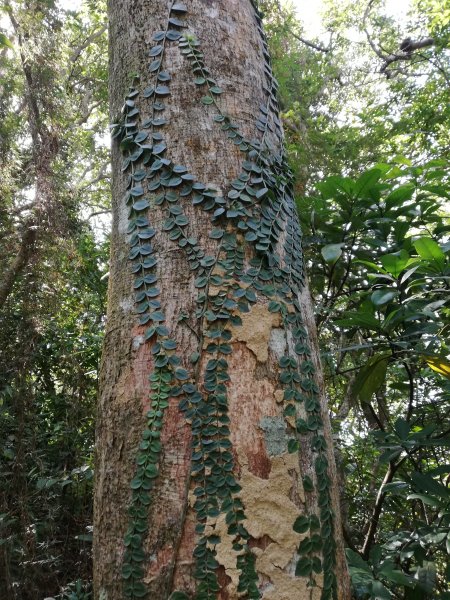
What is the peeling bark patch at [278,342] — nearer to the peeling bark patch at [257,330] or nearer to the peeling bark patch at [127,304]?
the peeling bark patch at [257,330]

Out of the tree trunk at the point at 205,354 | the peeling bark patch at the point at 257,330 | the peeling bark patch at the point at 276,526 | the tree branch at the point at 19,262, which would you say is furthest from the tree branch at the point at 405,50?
the peeling bark patch at the point at 276,526

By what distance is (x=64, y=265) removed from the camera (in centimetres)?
479

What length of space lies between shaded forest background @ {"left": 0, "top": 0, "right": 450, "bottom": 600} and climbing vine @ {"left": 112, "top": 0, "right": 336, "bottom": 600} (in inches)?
24.2

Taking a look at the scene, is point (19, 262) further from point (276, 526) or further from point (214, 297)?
point (276, 526)

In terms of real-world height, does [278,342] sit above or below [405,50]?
below

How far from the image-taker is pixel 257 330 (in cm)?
113

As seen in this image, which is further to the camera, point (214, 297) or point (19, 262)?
point (19, 262)

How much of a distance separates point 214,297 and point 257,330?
0.41 ft

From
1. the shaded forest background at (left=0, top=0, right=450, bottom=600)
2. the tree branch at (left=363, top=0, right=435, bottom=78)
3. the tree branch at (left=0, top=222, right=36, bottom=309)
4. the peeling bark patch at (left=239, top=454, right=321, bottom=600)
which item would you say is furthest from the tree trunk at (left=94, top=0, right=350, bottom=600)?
the tree branch at (left=363, top=0, right=435, bottom=78)

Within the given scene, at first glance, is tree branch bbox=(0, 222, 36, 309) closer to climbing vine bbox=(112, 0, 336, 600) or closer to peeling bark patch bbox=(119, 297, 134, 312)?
climbing vine bbox=(112, 0, 336, 600)

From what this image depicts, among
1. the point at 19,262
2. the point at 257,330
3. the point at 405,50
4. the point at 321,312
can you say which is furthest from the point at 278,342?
the point at 405,50

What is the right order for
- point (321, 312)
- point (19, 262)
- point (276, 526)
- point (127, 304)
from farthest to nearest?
point (19, 262)
point (321, 312)
point (127, 304)
point (276, 526)

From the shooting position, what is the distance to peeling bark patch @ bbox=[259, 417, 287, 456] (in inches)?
40.5

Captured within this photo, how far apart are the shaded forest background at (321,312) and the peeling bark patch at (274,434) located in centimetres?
73
